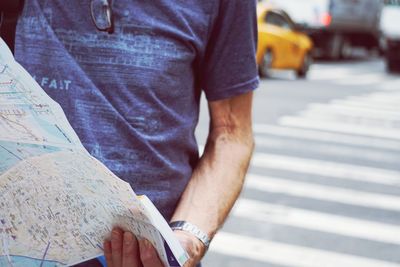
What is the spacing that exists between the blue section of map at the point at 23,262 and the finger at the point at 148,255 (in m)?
0.16

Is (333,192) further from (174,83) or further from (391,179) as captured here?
(174,83)

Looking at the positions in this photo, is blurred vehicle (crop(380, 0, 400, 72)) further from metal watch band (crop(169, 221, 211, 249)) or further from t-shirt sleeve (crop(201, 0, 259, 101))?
metal watch band (crop(169, 221, 211, 249))

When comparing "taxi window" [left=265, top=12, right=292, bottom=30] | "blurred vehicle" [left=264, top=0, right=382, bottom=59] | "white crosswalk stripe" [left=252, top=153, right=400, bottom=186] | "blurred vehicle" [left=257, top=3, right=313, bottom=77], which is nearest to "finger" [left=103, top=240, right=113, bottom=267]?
"white crosswalk stripe" [left=252, top=153, right=400, bottom=186]

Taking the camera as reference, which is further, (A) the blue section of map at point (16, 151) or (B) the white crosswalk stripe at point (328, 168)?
(B) the white crosswalk stripe at point (328, 168)

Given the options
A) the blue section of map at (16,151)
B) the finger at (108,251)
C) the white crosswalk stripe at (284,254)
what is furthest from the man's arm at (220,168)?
the white crosswalk stripe at (284,254)

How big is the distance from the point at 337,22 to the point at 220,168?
72.9 ft

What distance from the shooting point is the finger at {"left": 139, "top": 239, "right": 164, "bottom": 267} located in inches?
52.7

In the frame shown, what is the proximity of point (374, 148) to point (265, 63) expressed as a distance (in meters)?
6.81

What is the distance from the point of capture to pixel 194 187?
166cm

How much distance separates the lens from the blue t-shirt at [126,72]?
4.96 ft

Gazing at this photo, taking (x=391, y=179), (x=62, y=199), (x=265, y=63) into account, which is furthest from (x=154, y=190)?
(x=265, y=63)

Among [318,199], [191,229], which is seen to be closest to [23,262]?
[191,229]

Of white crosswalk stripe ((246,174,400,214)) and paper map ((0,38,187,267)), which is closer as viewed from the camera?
paper map ((0,38,187,267))

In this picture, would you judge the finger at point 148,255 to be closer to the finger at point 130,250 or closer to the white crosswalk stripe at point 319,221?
the finger at point 130,250
